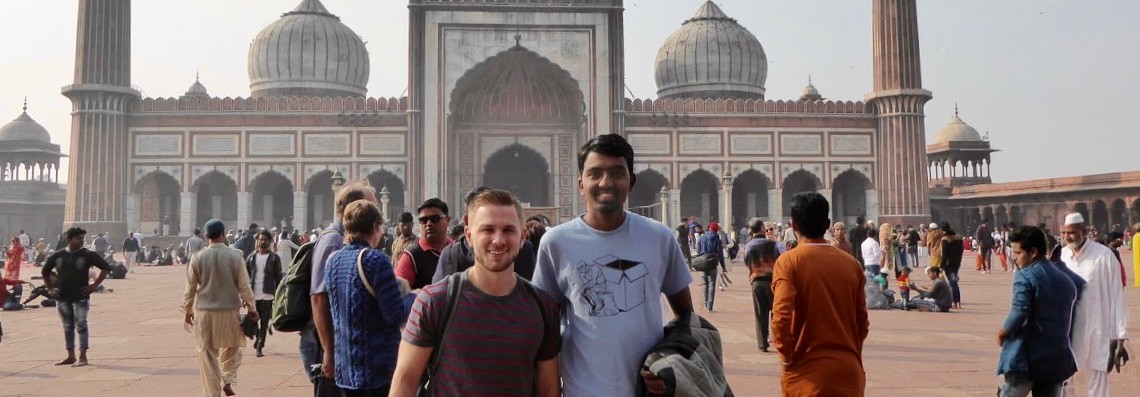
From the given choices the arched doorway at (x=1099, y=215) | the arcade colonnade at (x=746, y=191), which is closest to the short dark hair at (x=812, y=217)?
the arcade colonnade at (x=746, y=191)

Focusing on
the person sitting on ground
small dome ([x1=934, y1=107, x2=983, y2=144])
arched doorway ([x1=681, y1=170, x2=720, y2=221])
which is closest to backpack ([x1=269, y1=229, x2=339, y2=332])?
the person sitting on ground

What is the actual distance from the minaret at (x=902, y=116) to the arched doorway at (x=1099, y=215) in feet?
26.2

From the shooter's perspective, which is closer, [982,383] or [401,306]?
[401,306]

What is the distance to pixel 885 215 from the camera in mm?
26859

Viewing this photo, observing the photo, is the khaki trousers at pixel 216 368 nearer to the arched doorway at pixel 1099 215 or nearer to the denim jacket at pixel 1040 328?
the denim jacket at pixel 1040 328

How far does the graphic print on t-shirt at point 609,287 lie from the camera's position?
7.60 feet

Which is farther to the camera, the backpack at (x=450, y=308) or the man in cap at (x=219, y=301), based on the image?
the man in cap at (x=219, y=301)

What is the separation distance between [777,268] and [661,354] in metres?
0.88

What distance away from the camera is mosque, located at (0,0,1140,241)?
25.4 metres

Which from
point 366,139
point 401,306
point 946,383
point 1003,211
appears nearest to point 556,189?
point 366,139

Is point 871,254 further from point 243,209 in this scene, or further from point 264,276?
point 243,209

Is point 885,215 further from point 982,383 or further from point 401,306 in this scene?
point 401,306

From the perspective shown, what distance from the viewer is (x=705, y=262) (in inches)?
316

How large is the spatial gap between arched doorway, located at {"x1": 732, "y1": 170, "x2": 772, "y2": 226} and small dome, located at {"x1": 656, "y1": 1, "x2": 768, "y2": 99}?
4.89 m
